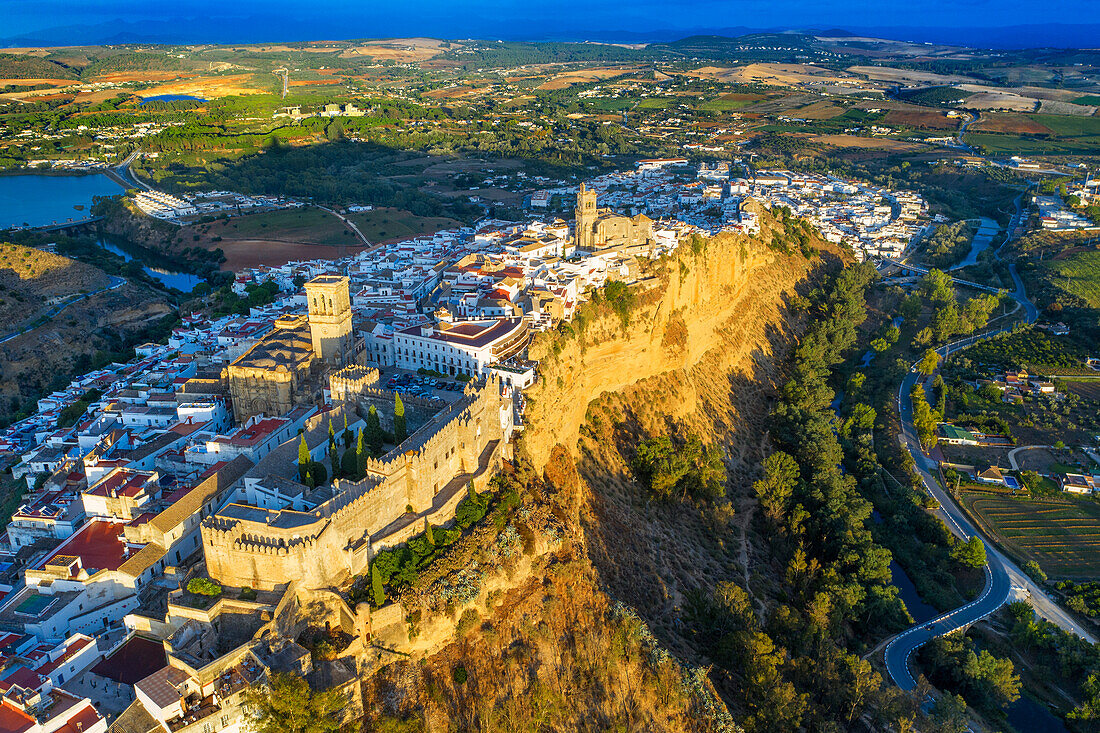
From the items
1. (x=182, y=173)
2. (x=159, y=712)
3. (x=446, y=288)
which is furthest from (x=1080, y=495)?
(x=182, y=173)

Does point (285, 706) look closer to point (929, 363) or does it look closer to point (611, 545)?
point (611, 545)

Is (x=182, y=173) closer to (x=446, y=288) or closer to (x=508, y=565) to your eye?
(x=446, y=288)

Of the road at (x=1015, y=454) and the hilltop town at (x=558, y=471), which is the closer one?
the hilltop town at (x=558, y=471)

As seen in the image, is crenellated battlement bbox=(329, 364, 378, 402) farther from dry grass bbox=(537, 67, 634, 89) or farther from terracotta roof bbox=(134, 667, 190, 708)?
dry grass bbox=(537, 67, 634, 89)

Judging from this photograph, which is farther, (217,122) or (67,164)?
(217,122)

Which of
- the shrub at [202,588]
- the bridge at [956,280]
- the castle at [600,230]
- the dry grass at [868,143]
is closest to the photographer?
the shrub at [202,588]

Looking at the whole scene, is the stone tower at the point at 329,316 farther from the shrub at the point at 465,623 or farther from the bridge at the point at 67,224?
the bridge at the point at 67,224

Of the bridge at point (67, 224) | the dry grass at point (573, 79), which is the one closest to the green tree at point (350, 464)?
the bridge at point (67, 224)
